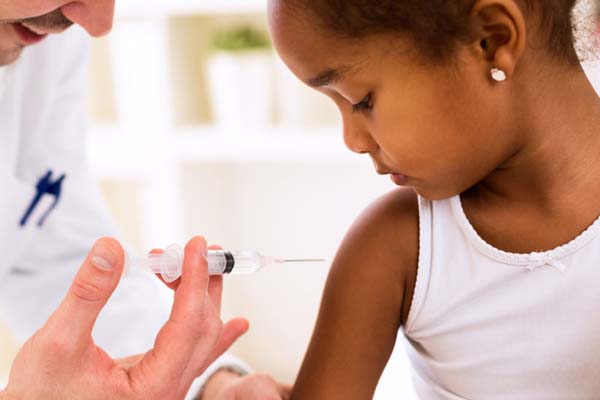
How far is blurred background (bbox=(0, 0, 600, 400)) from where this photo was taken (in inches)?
103

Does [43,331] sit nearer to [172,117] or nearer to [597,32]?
[597,32]

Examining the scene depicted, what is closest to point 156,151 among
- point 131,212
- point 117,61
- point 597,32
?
point 117,61

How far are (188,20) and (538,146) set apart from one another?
1.90 m

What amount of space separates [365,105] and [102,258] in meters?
0.35

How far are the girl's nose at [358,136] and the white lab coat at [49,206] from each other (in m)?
0.65

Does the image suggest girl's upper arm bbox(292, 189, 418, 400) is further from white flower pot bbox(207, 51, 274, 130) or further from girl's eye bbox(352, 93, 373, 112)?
white flower pot bbox(207, 51, 274, 130)

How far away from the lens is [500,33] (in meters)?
0.98

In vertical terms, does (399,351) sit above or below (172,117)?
below

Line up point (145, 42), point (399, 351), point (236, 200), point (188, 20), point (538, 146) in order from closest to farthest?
point (538, 146) < point (399, 351) < point (145, 42) < point (188, 20) < point (236, 200)

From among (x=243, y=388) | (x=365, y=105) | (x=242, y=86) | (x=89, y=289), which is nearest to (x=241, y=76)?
(x=242, y=86)

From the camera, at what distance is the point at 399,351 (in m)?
1.57

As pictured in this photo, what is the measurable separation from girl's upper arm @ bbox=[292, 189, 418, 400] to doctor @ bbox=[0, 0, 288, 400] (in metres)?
0.10

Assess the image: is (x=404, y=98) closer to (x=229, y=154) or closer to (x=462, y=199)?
(x=462, y=199)

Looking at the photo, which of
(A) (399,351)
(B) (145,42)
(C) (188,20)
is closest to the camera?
(A) (399,351)
